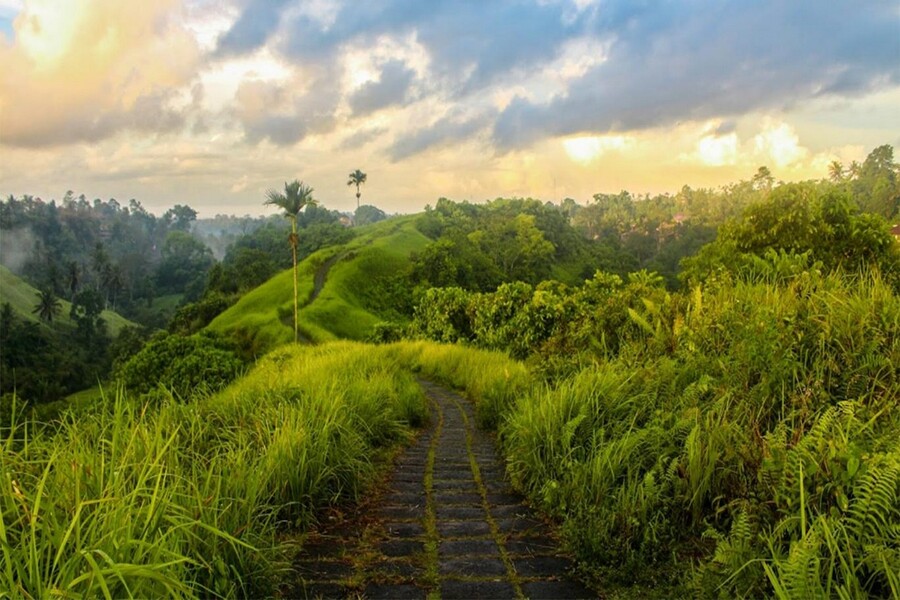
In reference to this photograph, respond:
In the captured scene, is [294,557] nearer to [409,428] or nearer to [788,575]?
[788,575]

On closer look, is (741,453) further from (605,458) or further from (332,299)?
(332,299)

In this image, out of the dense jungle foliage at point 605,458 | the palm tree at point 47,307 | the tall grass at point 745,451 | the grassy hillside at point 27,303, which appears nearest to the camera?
the dense jungle foliage at point 605,458

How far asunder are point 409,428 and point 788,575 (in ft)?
18.6

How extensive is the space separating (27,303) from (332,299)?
72.5 meters

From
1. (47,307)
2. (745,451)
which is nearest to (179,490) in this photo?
(745,451)

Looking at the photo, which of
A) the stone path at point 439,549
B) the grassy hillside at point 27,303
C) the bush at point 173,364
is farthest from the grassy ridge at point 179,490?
the grassy hillside at point 27,303

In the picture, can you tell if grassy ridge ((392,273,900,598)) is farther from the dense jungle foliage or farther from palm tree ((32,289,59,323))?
palm tree ((32,289,59,323))

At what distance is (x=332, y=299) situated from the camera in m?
60.8

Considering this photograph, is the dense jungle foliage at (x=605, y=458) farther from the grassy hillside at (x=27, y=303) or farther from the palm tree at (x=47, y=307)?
the grassy hillside at (x=27, y=303)

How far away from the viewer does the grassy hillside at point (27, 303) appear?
95875 millimetres

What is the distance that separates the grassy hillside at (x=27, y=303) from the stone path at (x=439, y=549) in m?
101

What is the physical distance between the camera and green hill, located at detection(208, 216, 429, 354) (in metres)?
53.6

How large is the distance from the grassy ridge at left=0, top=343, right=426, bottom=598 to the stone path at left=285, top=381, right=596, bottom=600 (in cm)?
29

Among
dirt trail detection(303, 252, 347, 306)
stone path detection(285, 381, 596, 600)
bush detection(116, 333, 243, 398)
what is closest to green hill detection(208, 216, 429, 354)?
dirt trail detection(303, 252, 347, 306)
